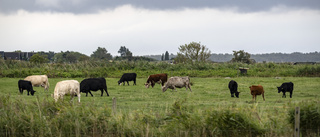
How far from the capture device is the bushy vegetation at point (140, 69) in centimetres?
4500

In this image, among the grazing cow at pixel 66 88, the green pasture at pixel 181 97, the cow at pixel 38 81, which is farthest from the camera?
the cow at pixel 38 81

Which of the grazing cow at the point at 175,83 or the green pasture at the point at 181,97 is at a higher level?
the grazing cow at the point at 175,83

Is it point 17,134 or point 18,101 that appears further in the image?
point 18,101

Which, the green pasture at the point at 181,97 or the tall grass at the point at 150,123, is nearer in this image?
the tall grass at the point at 150,123

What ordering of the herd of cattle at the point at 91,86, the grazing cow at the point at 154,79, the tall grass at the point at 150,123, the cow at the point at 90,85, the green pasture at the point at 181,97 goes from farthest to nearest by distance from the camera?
the grazing cow at the point at 154,79
the cow at the point at 90,85
the herd of cattle at the point at 91,86
the green pasture at the point at 181,97
the tall grass at the point at 150,123

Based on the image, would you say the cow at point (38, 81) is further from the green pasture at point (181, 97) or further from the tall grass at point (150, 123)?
the tall grass at point (150, 123)

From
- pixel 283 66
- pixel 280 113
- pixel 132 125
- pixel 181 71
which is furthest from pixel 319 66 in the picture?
pixel 132 125

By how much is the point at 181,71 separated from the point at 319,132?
3654 cm

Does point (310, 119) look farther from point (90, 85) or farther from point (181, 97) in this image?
point (90, 85)

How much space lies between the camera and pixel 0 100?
13.7m

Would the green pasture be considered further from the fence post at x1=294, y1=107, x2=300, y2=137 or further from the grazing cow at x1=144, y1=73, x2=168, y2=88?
the grazing cow at x1=144, y1=73, x2=168, y2=88

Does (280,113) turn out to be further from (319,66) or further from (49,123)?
(319,66)

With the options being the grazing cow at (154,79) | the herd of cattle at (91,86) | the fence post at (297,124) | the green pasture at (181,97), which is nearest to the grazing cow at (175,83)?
the herd of cattle at (91,86)

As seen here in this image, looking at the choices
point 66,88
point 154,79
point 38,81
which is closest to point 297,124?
point 66,88
